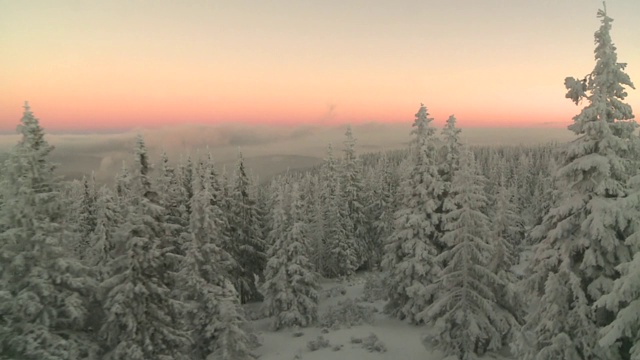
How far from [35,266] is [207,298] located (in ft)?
38.0

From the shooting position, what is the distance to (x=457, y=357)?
72.6 ft

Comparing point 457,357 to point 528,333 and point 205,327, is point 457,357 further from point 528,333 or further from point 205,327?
point 205,327

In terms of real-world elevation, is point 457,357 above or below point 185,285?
below

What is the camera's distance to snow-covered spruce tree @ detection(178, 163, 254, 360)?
2472cm

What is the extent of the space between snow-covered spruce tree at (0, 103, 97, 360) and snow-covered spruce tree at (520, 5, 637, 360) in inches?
669

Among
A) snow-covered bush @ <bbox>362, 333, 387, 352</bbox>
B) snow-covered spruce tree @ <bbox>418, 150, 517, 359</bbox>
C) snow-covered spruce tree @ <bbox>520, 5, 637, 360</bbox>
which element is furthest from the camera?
snow-covered bush @ <bbox>362, 333, 387, 352</bbox>

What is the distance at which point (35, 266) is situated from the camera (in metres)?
15.7

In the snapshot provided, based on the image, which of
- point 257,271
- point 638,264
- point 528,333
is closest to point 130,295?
point 528,333

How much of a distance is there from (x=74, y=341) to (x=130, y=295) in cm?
251

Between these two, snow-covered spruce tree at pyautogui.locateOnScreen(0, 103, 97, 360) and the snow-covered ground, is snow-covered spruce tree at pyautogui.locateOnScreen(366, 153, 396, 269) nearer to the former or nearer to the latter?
the snow-covered ground

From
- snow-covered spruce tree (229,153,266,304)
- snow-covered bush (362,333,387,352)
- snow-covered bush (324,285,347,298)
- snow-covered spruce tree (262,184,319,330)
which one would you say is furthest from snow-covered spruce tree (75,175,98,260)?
snow-covered bush (362,333,387,352)

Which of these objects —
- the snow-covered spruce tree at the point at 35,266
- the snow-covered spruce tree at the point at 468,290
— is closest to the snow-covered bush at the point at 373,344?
the snow-covered spruce tree at the point at 468,290

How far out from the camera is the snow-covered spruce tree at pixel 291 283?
111ft

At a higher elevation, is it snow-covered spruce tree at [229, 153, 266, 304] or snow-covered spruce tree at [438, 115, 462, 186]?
snow-covered spruce tree at [438, 115, 462, 186]
